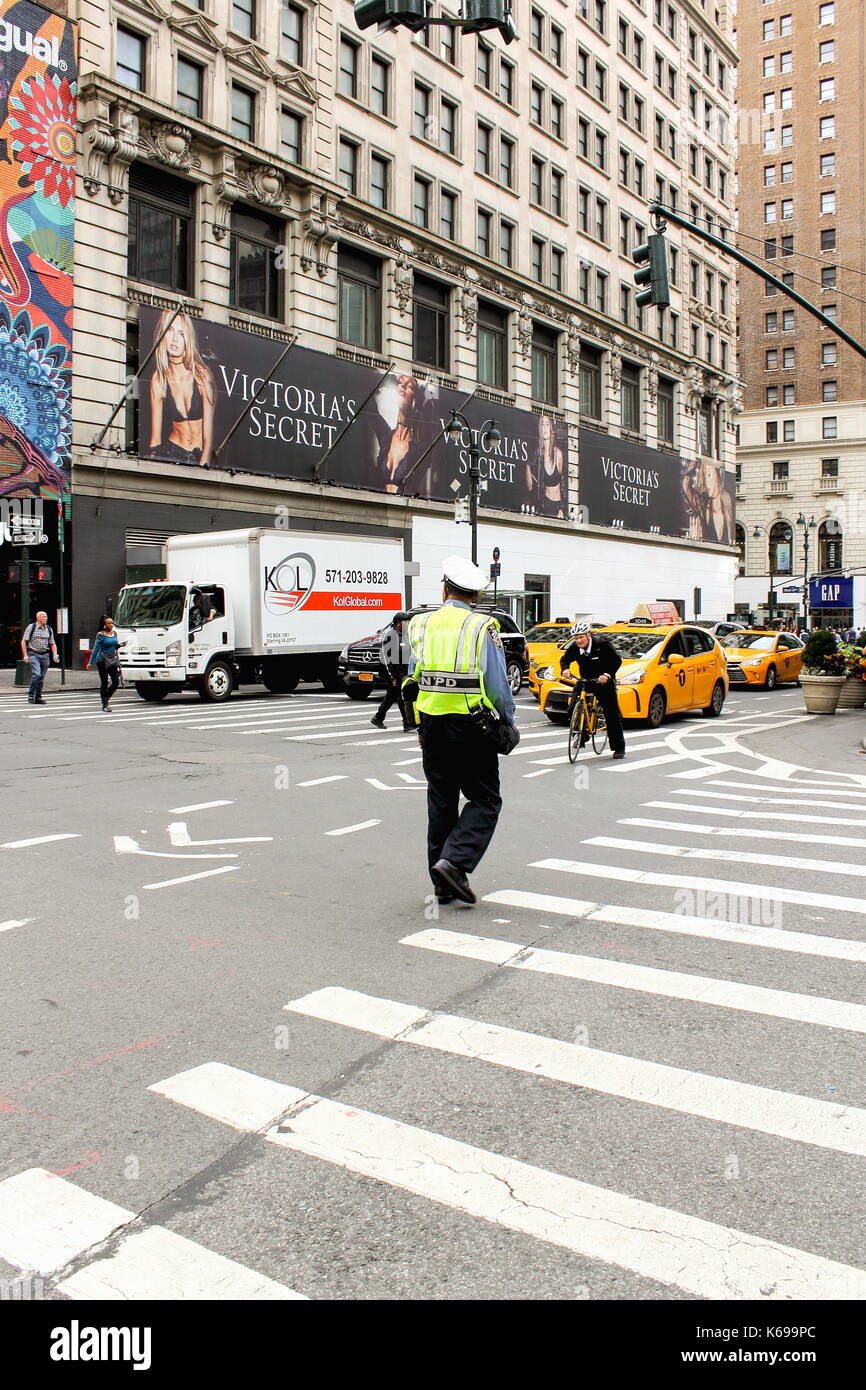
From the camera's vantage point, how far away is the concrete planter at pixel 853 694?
72.4ft

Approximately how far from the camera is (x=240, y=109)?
1344 inches

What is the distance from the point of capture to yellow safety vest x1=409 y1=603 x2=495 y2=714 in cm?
657

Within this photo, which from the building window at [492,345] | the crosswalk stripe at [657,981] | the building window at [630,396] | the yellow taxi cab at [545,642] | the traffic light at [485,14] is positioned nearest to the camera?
the crosswalk stripe at [657,981]

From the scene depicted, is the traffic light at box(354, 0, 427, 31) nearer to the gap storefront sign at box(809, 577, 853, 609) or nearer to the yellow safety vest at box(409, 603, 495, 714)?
the yellow safety vest at box(409, 603, 495, 714)

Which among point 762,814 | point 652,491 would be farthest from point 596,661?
point 652,491

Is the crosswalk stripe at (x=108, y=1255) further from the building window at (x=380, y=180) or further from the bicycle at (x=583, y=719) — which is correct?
the building window at (x=380, y=180)

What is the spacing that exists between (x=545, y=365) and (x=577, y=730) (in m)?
38.9

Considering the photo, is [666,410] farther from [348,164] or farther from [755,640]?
[755,640]

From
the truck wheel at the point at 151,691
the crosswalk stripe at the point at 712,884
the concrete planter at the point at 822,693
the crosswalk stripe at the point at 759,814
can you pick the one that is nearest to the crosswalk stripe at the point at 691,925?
the crosswalk stripe at the point at 712,884

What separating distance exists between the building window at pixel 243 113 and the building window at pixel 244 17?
1.73 meters

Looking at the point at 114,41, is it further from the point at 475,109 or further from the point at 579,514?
the point at 579,514

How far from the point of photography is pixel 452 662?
6613mm

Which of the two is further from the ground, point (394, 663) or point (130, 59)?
point (130, 59)

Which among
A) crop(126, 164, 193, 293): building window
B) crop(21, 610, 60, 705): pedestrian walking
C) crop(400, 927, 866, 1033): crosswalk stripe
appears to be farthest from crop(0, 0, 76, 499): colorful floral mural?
crop(400, 927, 866, 1033): crosswalk stripe
